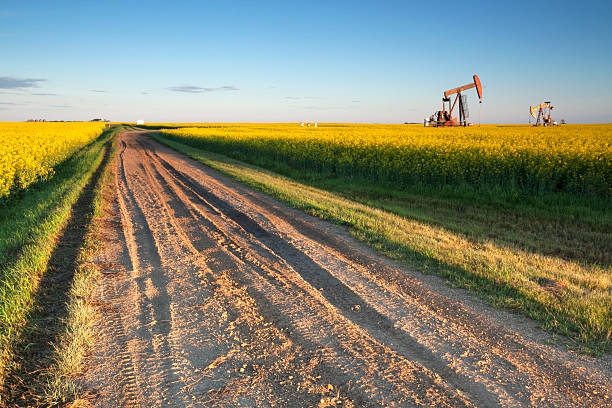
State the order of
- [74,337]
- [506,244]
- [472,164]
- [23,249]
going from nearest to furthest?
[74,337] < [23,249] < [506,244] < [472,164]

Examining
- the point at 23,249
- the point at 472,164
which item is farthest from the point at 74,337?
the point at 472,164

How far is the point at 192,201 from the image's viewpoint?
10.8 meters

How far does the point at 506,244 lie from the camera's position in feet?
24.9

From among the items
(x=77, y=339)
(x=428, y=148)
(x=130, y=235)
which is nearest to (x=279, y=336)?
(x=77, y=339)

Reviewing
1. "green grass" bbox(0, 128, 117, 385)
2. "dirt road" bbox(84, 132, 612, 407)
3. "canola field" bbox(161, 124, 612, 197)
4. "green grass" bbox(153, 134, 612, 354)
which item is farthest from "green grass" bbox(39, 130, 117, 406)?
"canola field" bbox(161, 124, 612, 197)

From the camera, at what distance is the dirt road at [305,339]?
9.78ft

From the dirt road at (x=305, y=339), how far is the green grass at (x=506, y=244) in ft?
1.51

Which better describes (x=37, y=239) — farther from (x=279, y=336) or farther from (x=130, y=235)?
(x=279, y=336)

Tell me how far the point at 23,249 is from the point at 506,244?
30.0 ft

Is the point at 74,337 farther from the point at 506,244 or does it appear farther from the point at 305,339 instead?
the point at 506,244

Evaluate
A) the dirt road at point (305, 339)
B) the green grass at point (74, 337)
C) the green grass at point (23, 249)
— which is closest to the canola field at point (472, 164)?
the dirt road at point (305, 339)

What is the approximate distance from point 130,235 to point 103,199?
4.05m

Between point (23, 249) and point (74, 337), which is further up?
point (23, 249)

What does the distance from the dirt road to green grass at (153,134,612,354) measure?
0.46m
